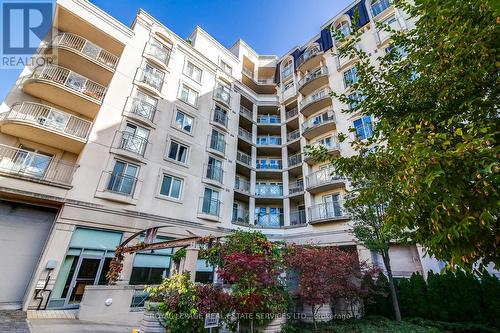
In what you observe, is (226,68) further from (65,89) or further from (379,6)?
(65,89)

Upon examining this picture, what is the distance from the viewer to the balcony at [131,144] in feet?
44.1

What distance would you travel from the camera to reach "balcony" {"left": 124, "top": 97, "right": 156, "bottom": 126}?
14375mm

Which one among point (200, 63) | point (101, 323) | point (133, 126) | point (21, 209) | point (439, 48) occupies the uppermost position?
point (200, 63)

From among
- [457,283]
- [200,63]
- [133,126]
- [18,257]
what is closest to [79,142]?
[133,126]

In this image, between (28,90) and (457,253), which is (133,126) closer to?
(28,90)

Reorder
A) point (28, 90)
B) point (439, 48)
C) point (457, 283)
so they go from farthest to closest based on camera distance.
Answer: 1. point (28, 90)
2. point (457, 283)
3. point (439, 48)

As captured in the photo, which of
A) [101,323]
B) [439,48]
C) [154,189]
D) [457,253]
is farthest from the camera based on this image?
[154,189]

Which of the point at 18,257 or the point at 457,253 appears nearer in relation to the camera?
the point at 457,253

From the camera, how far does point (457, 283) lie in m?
10.0

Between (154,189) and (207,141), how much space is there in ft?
19.0

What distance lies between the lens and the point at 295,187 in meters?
20.5

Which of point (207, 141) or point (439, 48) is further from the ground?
point (207, 141)

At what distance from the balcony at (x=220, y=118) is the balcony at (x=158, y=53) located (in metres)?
5.14

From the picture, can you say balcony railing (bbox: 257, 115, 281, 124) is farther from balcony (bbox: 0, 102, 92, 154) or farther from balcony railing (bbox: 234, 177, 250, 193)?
balcony (bbox: 0, 102, 92, 154)
